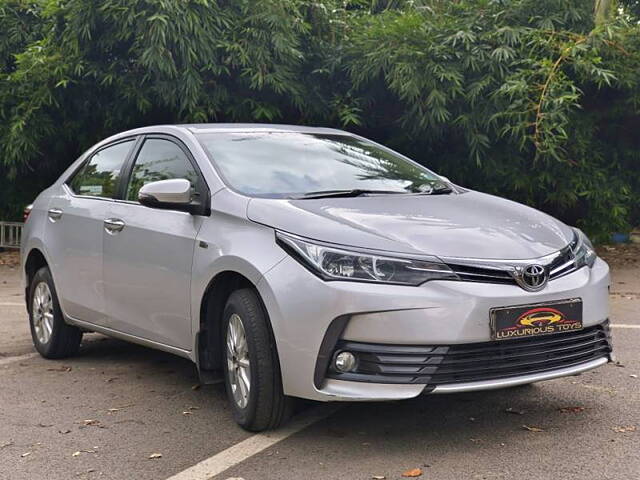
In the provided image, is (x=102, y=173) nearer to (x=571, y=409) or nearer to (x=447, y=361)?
(x=447, y=361)

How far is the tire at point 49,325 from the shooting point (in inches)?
255

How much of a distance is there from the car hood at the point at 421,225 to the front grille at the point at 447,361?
40 cm

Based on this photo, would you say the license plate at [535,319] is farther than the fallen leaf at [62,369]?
No

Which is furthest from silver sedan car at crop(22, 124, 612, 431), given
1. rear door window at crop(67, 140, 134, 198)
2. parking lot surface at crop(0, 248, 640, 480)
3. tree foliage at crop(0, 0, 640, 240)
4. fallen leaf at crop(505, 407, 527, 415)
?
Answer: tree foliage at crop(0, 0, 640, 240)

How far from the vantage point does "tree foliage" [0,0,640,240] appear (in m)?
10.3

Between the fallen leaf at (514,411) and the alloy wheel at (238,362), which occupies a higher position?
the alloy wheel at (238,362)

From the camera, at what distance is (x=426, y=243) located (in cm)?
411

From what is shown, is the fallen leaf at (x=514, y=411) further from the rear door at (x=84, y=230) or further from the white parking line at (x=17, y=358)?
the white parking line at (x=17, y=358)

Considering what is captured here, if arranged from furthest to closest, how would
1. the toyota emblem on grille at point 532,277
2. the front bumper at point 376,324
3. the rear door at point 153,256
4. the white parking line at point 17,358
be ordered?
the white parking line at point 17,358 < the rear door at point 153,256 < the toyota emblem on grille at point 532,277 < the front bumper at point 376,324

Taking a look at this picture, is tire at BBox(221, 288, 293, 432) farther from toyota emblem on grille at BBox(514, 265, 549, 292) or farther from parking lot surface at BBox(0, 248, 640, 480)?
toyota emblem on grille at BBox(514, 265, 549, 292)

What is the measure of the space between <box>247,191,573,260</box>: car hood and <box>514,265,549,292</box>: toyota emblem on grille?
0.07 meters

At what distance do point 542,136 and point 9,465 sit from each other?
7.53 meters

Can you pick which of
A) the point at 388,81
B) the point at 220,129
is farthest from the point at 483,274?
the point at 388,81

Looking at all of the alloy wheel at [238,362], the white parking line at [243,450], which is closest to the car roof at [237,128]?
the alloy wheel at [238,362]
